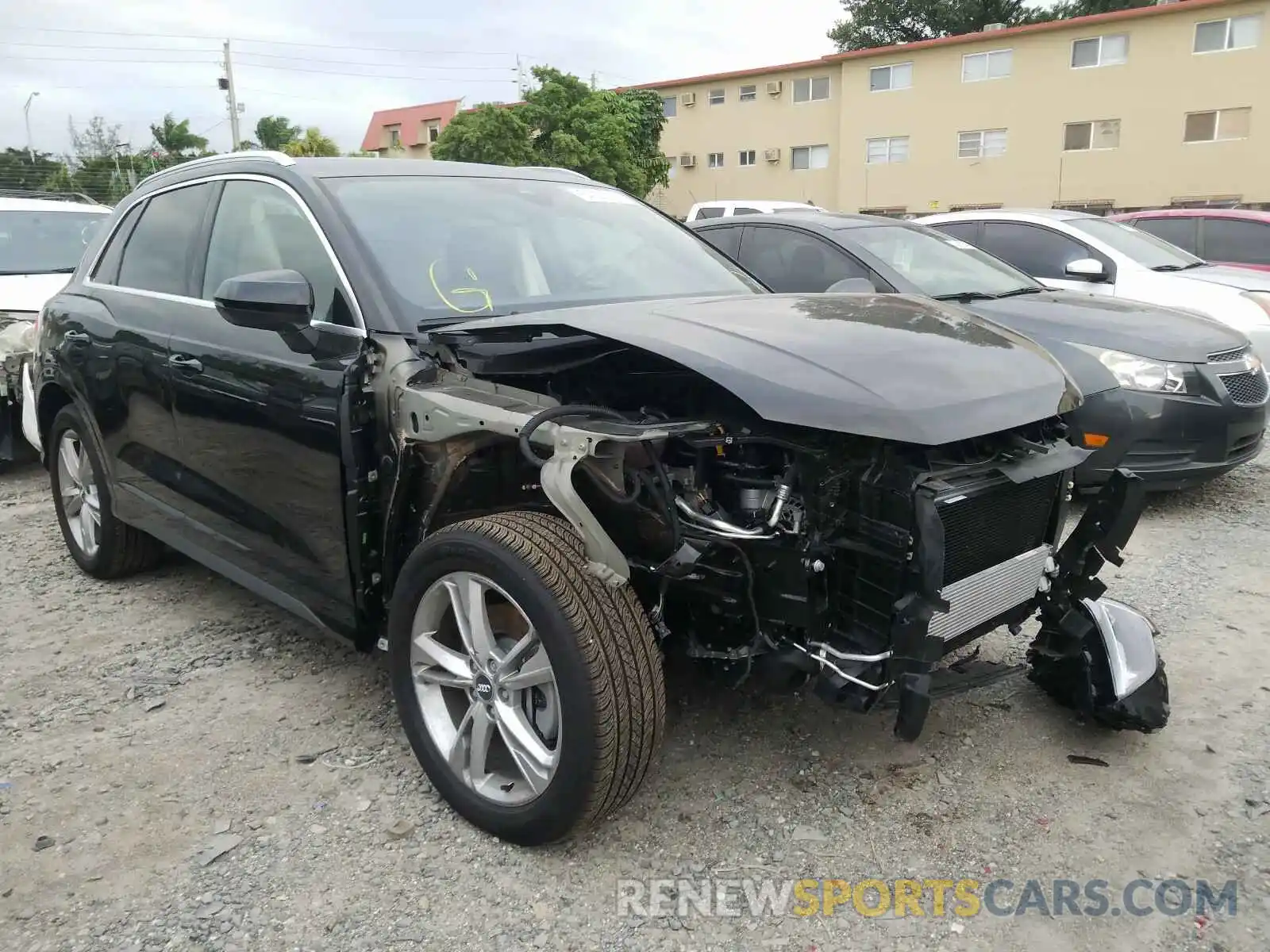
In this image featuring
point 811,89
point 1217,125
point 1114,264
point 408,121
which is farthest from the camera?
point 408,121

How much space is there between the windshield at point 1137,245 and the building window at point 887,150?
27.4 metres

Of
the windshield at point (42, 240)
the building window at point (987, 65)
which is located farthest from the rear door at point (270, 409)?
the building window at point (987, 65)

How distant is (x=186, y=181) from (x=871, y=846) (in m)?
3.50

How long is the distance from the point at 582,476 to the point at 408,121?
59.3 meters

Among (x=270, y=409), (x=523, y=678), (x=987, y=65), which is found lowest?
(x=523, y=678)

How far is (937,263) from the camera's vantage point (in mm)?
6023

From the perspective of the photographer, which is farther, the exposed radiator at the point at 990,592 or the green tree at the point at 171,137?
the green tree at the point at 171,137

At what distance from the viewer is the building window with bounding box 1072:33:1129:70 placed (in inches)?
1162

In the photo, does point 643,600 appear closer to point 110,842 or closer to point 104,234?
point 110,842

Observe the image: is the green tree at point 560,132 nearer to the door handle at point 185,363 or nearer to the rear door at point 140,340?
the rear door at point 140,340

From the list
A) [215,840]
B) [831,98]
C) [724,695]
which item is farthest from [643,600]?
[831,98]

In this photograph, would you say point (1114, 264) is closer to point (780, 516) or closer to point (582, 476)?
point (780, 516)

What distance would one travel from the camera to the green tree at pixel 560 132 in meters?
34.8

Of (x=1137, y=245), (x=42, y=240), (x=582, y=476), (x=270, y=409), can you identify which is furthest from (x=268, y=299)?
(x=1137, y=245)
